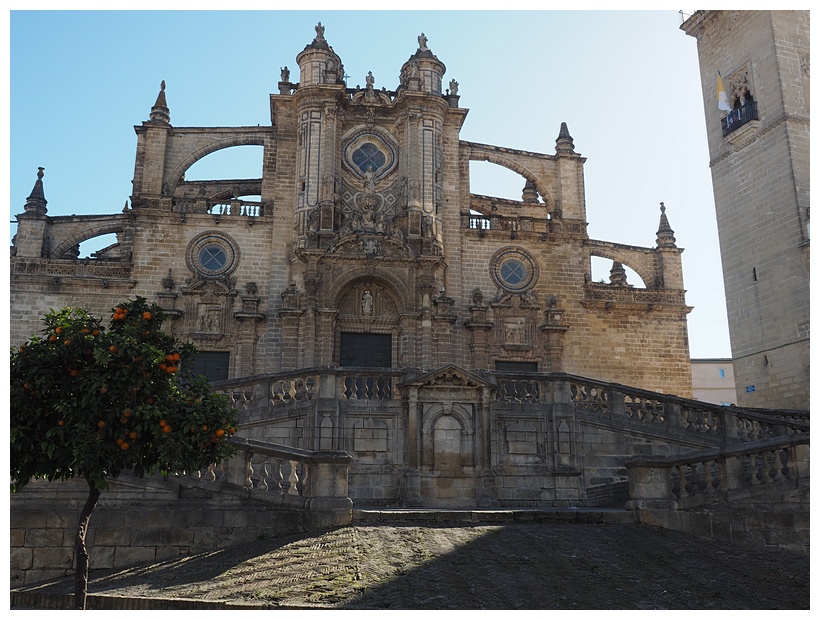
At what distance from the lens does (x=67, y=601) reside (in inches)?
319

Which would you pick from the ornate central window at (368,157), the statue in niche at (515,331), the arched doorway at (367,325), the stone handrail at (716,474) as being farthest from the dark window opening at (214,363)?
the stone handrail at (716,474)

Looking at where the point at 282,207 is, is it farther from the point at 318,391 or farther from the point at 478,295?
the point at 318,391

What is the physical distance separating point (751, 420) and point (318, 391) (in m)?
8.72

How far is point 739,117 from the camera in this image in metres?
23.3

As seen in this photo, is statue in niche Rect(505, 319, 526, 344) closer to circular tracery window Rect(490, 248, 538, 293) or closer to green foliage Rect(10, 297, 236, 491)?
circular tracery window Rect(490, 248, 538, 293)

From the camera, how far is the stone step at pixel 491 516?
10.9m

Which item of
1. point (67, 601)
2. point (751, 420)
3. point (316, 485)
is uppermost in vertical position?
point (751, 420)

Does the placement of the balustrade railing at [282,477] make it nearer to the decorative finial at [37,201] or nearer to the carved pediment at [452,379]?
the carved pediment at [452,379]

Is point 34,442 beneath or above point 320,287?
beneath

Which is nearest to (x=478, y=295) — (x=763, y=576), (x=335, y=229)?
(x=335, y=229)

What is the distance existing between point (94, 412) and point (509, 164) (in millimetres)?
21196

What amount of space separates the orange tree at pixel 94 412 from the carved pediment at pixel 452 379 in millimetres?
6466
